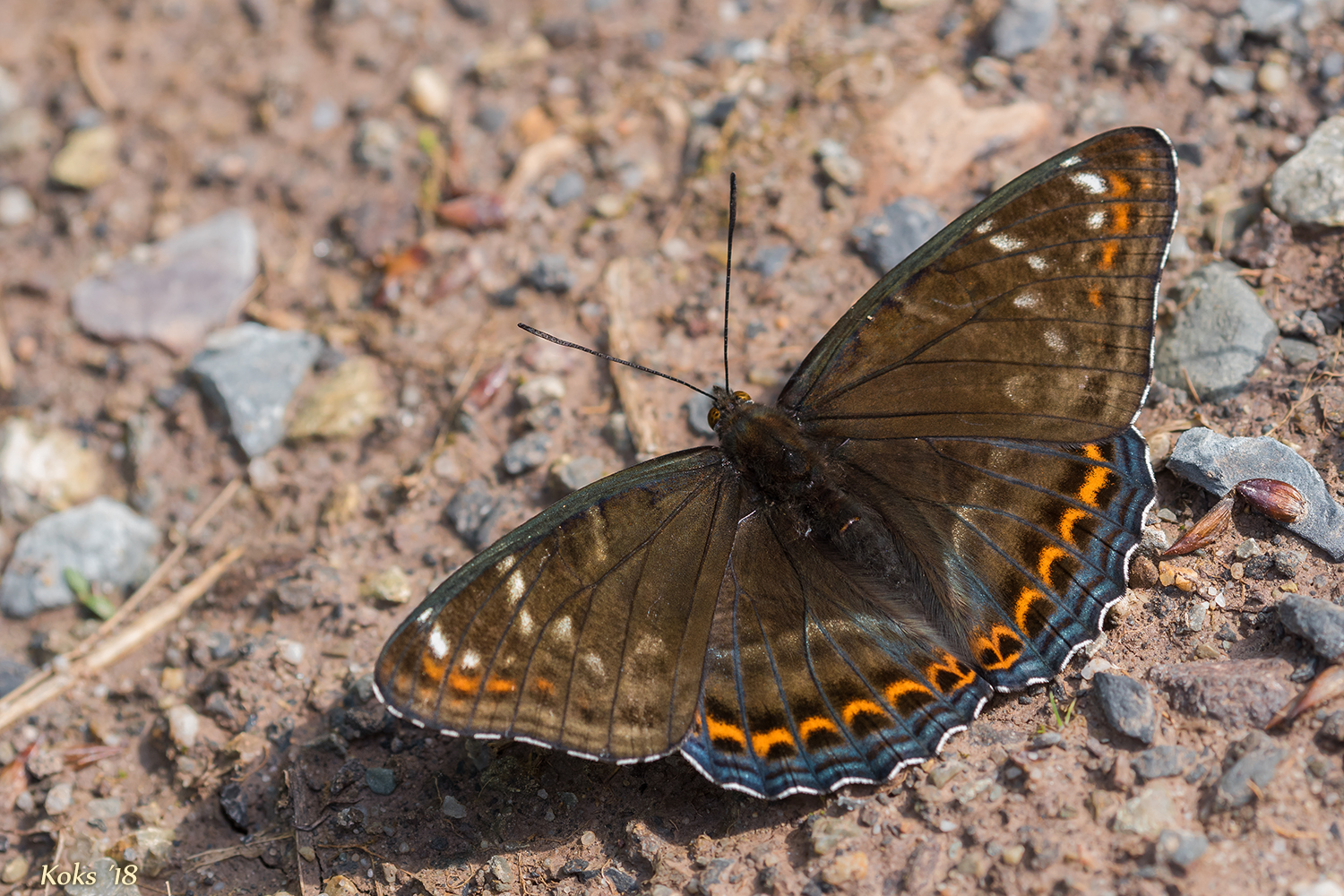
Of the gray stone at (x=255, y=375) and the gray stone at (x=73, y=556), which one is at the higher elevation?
the gray stone at (x=255, y=375)

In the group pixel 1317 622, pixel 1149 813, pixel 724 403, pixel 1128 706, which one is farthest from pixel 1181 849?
pixel 724 403

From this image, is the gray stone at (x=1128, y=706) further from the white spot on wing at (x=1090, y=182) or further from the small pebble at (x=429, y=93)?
the small pebble at (x=429, y=93)

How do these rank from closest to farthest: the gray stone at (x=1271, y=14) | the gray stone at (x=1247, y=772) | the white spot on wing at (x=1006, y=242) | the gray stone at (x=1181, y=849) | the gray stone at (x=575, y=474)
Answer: the gray stone at (x=1181, y=849) < the gray stone at (x=1247, y=772) < the white spot on wing at (x=1006, y=242) < the gray stone at (x=575, y=474) < the gray stone at (x=1271, y=14)

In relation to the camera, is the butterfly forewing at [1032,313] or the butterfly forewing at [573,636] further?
the butterfly forewing at [1032,313]

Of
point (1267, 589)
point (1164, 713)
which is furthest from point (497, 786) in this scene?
point (1267, 589)

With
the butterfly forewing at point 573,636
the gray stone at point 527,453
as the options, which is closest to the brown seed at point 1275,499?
the butterfly forewing at point 573,636

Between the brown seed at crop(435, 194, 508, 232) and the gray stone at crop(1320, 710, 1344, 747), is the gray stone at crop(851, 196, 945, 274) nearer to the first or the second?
the brown seed at crop(435, 194, 508, 232)
